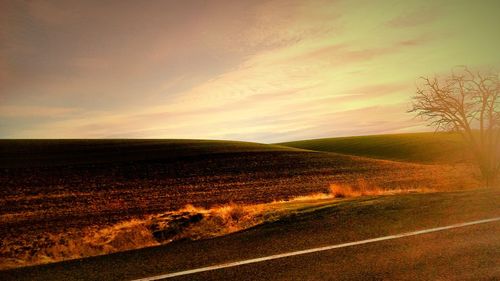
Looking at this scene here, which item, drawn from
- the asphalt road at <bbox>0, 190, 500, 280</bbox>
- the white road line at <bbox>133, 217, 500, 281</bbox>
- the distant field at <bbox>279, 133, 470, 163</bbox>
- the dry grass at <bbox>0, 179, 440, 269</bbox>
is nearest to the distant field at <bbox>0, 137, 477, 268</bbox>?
the dry grass at <bbox>0, 179, 440, 269</bbox>

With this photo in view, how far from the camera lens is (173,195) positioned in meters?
28.3

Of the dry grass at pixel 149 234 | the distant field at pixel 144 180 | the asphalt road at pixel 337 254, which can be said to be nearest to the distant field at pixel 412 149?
the distant field at pixel 144 180

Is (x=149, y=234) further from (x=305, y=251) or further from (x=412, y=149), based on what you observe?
(x=412, y=149)

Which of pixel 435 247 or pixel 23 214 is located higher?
pixel 435 247

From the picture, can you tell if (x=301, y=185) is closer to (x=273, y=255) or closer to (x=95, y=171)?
(x=95, y=171)

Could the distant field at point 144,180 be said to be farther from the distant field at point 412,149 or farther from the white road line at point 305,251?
the distant field at point 412,149

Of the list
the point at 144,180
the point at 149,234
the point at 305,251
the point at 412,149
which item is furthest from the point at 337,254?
the point at 412,149

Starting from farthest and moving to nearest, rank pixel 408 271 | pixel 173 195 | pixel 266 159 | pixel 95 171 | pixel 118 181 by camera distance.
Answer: pixel 266 159 < pixel 95 171 < pixel 118 181 < pixel 173 195 < pixel 408 271

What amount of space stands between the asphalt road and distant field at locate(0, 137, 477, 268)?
18.6ft

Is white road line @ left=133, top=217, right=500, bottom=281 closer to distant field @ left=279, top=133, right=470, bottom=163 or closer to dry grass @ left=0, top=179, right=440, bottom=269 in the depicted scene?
dry grass @ left=0, top=179, right=440, bottom=269

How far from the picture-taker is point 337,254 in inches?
229

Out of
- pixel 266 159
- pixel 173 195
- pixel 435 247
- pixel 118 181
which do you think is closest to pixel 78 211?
pixel 173 195

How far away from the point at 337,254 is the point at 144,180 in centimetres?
3192

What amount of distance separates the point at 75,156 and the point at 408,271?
52761 millimetres
